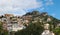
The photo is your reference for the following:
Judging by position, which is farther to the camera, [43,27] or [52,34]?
[43,27]

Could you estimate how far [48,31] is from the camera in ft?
186

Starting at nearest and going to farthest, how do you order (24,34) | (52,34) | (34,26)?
1. (52,34)
2. (24,34)
3. (34,26)

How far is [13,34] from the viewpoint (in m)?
55.9

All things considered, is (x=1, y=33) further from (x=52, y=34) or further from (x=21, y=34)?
(x=52, y=34)

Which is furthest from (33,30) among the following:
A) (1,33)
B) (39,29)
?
(1,33)

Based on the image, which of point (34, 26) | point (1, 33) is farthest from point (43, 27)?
point (1, 33)

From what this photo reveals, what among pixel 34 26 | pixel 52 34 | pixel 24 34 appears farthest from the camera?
pixel 34 26

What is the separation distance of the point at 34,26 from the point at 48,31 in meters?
3.66

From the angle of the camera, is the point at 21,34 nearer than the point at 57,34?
No

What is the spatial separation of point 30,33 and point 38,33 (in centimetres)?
216

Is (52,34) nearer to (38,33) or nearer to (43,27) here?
(38,33)

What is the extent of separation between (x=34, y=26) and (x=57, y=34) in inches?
374

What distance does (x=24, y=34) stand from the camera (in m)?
53.6

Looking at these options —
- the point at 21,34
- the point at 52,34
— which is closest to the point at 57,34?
the point at 52,34
